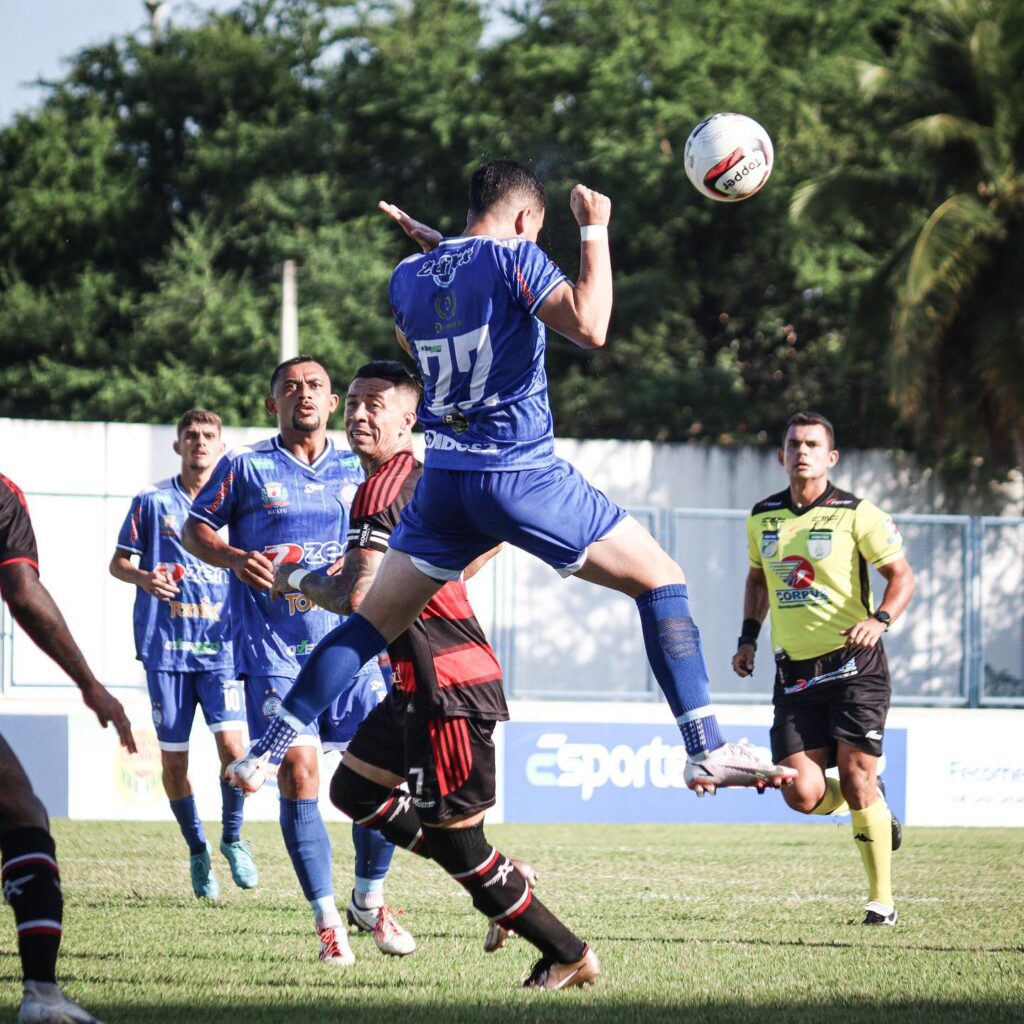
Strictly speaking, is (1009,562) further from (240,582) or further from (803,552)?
(240,582)

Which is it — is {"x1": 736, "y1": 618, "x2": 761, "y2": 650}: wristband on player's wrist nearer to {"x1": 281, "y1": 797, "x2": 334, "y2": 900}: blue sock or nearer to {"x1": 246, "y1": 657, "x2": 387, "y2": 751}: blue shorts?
{"x1": 246, "y1": 657, "x2": 387, "y2": 751}: blue shorts

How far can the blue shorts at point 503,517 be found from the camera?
4.81 m

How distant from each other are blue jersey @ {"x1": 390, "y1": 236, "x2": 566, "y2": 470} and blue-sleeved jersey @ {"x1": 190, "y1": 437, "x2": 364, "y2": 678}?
209 centimetres

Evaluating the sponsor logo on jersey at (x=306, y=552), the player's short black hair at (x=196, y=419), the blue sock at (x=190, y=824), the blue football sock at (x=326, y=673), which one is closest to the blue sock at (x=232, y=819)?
the blue sock at (x=190, y=824)

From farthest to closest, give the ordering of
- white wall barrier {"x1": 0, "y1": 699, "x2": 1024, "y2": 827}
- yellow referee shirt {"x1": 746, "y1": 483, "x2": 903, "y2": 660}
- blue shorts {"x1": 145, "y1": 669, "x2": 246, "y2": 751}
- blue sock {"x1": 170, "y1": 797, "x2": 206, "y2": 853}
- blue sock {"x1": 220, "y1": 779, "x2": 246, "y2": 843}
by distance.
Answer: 1. white wall barrier {"x1": 0, "y1": 699, "x2": 1024, "y2": 827}
2. blue shorts {"x1": 145, "y1": 669, "x2": 246, "y2": 751}
3. blue sock {"x1": 170, "y1": 797, "x2": 206, "y2": 853}
4. blue sock {"x1": 220, "y1": 779, "x2": 246, "y2": 843}
5. yellow referee shirt {"x1": 746, "y1": 483, "x2": 903, "y2": 660}

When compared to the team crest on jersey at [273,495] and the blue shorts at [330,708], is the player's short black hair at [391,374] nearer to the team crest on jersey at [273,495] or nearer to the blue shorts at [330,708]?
the team crest on jersey at [273,495]

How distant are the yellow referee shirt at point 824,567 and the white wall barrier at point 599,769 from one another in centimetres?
548

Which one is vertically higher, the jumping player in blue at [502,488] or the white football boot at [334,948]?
the jumping player in blue at [502,488]

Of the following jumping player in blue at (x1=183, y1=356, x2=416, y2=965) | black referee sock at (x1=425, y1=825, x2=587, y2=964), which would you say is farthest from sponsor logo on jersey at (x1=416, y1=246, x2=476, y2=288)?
jumping player in blue at (x1=183, y1=356, x2=416, y2=965)

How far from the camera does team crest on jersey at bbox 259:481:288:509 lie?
6.98 metres

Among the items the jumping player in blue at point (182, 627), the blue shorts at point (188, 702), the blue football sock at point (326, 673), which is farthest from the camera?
the blue shorts at point (188, 702)

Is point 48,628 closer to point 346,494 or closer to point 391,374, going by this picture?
point 391,374

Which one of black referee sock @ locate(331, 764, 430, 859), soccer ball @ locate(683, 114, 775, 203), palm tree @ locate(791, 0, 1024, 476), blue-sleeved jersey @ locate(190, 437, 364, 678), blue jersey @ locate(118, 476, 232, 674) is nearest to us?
black referee sock @ locate(331, 764, 430, 859)

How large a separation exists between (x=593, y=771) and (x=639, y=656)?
3.88 m
